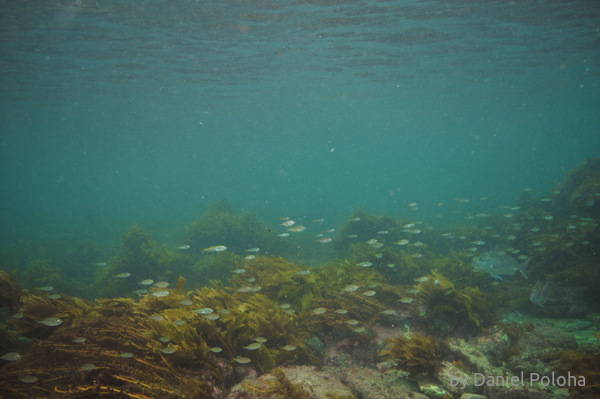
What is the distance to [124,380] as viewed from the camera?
354 centimetres

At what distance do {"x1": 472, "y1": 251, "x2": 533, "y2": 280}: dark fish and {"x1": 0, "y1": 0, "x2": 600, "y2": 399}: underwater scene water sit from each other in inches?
3.0

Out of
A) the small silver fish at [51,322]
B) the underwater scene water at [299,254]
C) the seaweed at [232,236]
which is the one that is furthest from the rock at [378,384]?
the seaweed at [232,236]

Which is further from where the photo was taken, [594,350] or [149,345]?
[594,350]

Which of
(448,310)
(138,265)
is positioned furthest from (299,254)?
(448,310)

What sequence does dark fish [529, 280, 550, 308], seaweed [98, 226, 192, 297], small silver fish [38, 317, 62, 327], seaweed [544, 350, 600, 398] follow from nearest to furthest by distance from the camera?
seaweed [544, 350, 600, 398] → small silver fish [38, 317, 62, 327] → dark fish [529, 280, 550, 308] → seaweed [98, 226, 192, 297]

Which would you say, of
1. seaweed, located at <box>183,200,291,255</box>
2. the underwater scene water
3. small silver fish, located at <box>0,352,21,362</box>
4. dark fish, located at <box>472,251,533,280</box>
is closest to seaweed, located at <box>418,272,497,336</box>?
the underwater scene water

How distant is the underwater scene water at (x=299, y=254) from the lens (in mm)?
4230

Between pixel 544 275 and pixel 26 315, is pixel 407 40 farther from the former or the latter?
pixel 26 315

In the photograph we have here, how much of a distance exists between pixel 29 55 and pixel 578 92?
69.3m

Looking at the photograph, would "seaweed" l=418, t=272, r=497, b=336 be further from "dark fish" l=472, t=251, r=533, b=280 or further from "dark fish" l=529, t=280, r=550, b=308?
"dark fish" l=472, t=251, r=533, b=280

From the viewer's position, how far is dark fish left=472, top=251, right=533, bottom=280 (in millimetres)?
10047

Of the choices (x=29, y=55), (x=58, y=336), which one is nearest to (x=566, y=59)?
(x=58, y=336)

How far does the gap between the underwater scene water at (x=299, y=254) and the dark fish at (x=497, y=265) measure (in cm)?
8

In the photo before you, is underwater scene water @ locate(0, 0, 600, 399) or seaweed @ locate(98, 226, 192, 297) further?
seaweed @ locate(98, 226, 192, 297)
